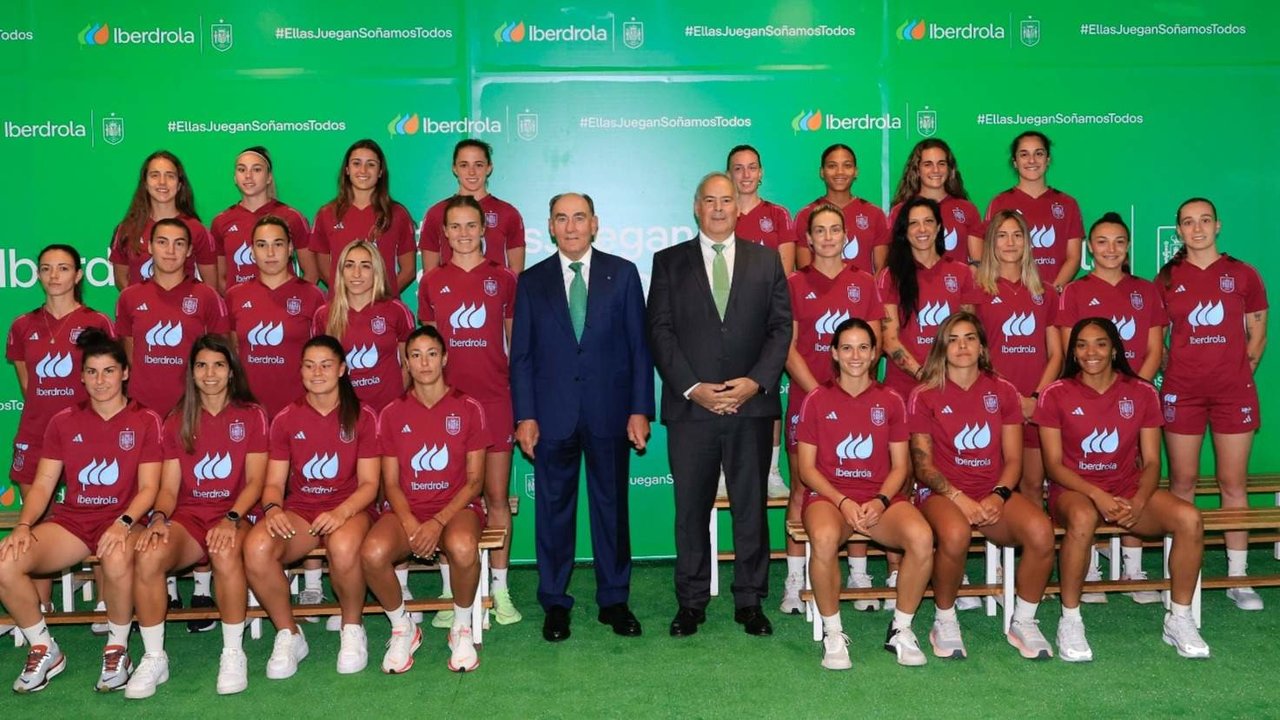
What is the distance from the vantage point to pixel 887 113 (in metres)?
6.07

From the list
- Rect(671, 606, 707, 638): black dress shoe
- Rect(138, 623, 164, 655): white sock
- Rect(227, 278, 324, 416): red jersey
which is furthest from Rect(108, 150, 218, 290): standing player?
Rect(671, 606, 707, 638): black dress shoe

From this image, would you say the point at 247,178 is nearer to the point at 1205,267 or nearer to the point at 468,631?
the point at 468,631

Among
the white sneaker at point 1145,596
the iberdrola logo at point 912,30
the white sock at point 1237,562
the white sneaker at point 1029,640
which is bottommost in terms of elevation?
the white sneaker at point 1145,596

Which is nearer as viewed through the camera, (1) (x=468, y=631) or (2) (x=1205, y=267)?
(1) (x=468, y=631)

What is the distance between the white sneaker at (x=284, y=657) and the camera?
13.7 ft

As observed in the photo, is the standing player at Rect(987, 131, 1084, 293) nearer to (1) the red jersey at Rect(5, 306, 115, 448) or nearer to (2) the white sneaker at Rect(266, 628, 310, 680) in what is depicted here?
(2) the white sneaker at Rect(266, 628, 310, 680)

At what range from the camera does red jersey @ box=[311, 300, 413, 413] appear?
482 centimetres

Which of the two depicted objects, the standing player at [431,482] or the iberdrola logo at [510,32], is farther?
the iberdrola logo at [510,32]

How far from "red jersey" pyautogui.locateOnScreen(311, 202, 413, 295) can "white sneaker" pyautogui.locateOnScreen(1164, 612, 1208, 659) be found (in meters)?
3.60

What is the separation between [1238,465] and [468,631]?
3.59 meters

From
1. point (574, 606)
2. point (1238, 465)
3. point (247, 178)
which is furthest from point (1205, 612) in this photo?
point (247, 178)

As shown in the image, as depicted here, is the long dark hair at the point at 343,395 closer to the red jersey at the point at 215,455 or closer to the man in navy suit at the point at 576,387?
the red jersey at the point at 215,455

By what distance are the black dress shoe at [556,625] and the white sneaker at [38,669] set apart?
6.07ft

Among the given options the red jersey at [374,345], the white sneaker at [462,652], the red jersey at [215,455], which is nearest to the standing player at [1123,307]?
the white sneaker at [462,652]
